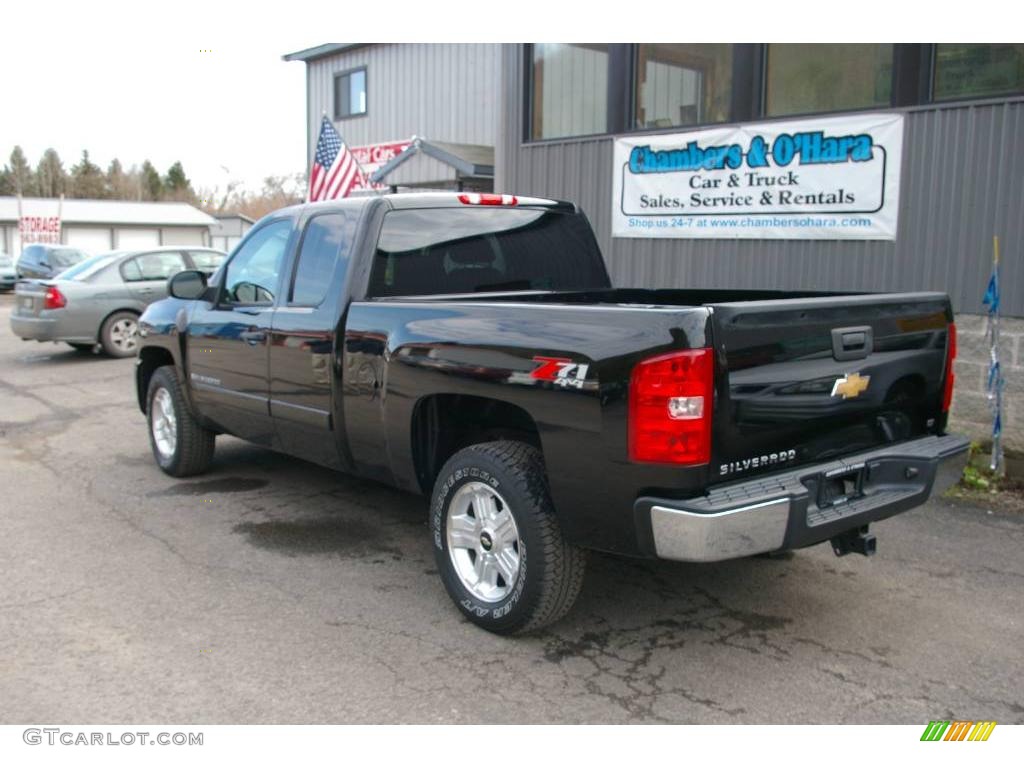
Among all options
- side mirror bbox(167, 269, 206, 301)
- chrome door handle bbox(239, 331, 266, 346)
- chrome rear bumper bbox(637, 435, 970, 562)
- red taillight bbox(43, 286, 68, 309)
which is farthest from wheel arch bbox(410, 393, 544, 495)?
red taillight bbox(43, 286, 68, 309)

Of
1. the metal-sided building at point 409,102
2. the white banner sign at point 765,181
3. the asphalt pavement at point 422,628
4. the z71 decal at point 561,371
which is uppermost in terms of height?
the metal-sided building at point 409,102

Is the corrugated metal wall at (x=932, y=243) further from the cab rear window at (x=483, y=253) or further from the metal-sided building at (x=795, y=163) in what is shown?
the cab rear window at (x=483, y=253)

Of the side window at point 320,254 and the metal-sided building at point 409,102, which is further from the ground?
the metal-sided building at point 409,102

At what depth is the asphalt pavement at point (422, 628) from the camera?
11.6 feet

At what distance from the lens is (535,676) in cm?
376

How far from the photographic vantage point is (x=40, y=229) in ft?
122

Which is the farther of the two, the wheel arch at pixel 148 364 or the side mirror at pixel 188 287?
the wheel arch at pixel 148 364

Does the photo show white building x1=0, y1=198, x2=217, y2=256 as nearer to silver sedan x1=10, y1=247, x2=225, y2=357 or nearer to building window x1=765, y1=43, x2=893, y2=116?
silver sedan x1=10, y1=247, x2=225, y2=357

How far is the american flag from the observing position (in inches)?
542

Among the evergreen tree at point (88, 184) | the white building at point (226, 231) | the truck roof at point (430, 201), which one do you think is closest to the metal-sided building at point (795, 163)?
the truck roof at point (430, 201)

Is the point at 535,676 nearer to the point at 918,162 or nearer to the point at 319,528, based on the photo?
the point at 319,528

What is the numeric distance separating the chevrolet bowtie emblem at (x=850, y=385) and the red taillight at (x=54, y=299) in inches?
488

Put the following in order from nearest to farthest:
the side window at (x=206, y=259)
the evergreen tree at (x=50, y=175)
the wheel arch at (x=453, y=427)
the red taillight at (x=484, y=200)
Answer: the wheel arch at (x=453, y=427)
the red taillight at (x=484, y=200)
the side window at (x=206, y=259)
the evergreen tree at (x=50, y=175)

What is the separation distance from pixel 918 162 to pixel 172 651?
20.5 ft
